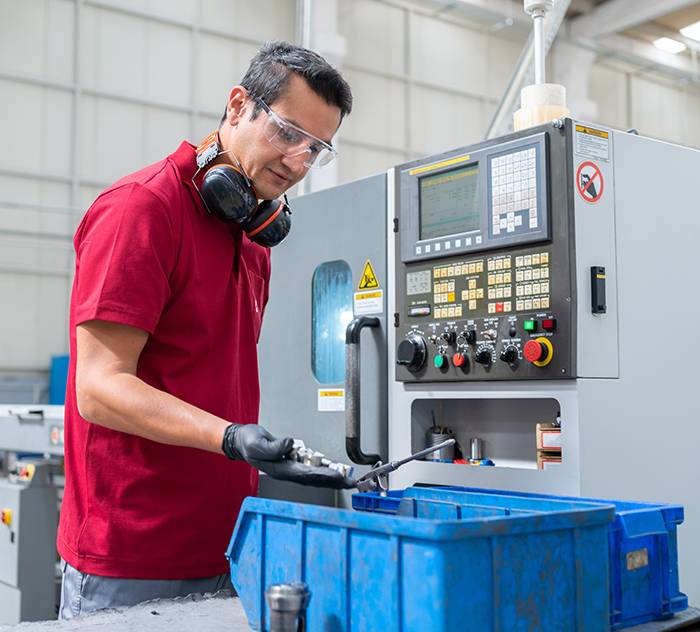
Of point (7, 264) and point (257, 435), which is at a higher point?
point (7, 264)

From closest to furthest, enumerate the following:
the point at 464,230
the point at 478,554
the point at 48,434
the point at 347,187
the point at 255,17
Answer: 1. the point at 478,554
2. the point at 464,230
3. the point at 347,187
4. the point at 48,434
5. the point at 255,17

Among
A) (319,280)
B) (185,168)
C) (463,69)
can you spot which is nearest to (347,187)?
(319,280)

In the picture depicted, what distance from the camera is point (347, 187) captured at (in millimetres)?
2057

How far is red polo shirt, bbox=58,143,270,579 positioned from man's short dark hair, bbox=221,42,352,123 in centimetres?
17

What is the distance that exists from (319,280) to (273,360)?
0.25 meters

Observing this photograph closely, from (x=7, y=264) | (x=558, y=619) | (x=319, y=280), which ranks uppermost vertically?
(x=7, y=264)

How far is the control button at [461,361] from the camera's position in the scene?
5.51 ft

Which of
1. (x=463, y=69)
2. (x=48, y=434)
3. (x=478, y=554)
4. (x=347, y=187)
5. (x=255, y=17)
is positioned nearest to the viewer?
(x=478, y=554)

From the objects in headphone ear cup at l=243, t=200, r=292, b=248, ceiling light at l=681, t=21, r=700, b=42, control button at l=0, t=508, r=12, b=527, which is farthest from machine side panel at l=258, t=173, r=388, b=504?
ceiling light at l=681, t=21, r=700, b=42

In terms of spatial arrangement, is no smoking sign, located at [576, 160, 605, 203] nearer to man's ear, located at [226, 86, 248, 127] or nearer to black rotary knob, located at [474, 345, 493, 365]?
black rotary knob, located at [474, 345, 493, 365]

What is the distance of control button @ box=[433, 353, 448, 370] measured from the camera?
173cm

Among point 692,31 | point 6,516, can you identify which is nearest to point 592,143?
point 6,516

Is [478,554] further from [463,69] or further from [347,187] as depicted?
[463,69]

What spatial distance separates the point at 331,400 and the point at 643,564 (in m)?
1.07
